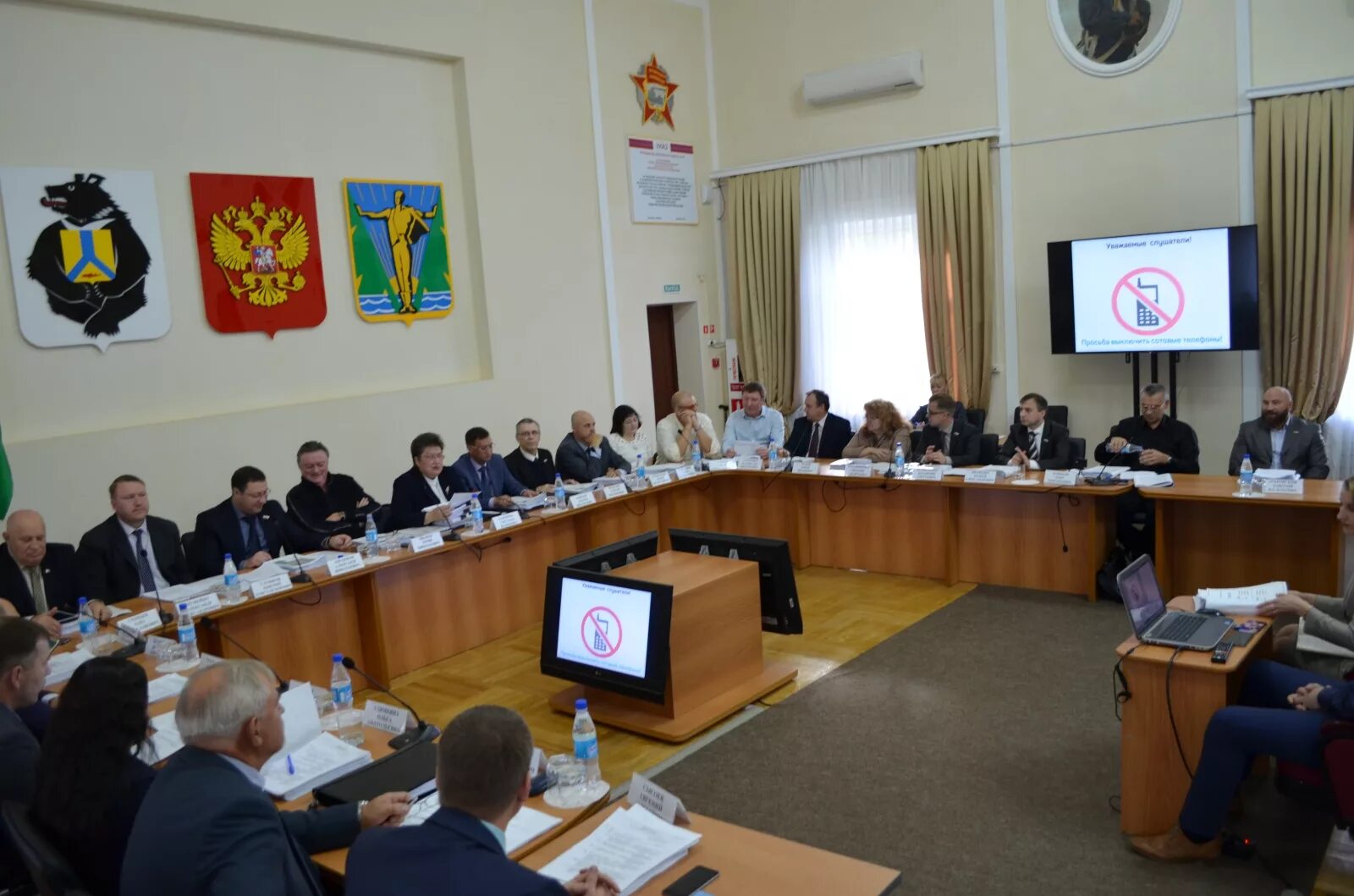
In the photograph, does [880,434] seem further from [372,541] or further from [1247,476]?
[372,541]

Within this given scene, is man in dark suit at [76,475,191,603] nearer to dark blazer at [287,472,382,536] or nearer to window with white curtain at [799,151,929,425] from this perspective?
dark blazer at [287,472,382,536]

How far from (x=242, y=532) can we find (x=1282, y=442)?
5657 mm

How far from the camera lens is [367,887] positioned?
169 centimetres

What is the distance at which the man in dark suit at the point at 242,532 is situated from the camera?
5031mm

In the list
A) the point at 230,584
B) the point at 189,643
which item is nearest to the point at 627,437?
the point at 230,584

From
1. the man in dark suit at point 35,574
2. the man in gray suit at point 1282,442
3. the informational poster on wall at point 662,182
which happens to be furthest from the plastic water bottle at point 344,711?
the informational poster on wall at point 662,182

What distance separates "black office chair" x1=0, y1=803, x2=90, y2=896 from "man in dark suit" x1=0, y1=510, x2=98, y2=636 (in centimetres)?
238

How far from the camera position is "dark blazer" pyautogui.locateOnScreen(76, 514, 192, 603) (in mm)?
4715

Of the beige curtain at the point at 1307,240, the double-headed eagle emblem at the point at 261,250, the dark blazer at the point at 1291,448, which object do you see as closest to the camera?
the dark blazer at the point at 1291,448

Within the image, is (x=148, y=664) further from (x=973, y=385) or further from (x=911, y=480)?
(x=973, y=385)

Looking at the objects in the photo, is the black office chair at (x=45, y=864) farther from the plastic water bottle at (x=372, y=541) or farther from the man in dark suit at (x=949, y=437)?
the man in dark suit at (x=949, y=437)

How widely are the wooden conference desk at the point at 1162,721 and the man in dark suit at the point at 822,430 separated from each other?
4.21 m

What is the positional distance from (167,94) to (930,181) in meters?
5.51

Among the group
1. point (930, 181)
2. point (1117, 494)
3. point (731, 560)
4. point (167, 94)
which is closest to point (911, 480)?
point (1117, 494)
